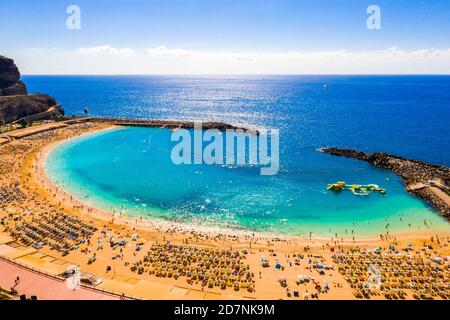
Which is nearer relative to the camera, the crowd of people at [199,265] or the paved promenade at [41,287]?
the paved promenade at [41,287]

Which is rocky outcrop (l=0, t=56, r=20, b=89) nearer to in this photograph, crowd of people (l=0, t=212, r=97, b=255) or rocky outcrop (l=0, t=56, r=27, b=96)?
rocky outcrop (l=0, t=56, r=27, b=96)

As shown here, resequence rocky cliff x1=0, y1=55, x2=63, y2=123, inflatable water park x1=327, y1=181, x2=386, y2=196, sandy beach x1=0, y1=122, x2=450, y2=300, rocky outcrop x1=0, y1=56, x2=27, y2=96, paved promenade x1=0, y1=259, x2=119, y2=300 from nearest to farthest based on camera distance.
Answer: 1. paved promenade x1=0, y1=259, x2=119, y2=300
2. sandy beach x1=0, y1=122, x2=450, y2=300
3. inflatable water park x1=327, y1=181, x2=386, y2=196
4. rocky cliff x1=0, y1=55, x2=63, y2=123
5. rocky outcrop x1=0, y1=56, x2=27, y2=96

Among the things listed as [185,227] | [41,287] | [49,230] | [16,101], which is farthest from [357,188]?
[16,101]

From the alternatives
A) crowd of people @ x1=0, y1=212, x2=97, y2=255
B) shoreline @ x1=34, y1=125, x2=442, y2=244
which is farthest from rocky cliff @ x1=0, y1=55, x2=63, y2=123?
crowd of people @ x1=0, y1=212, x2=97, y2=255

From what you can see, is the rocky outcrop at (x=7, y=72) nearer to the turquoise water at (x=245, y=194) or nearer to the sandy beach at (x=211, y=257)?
the turquoise water at (x=245, y=194)

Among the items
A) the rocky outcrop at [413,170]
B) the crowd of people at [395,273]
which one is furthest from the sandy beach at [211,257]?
the rocky outcrop at [413,170]
